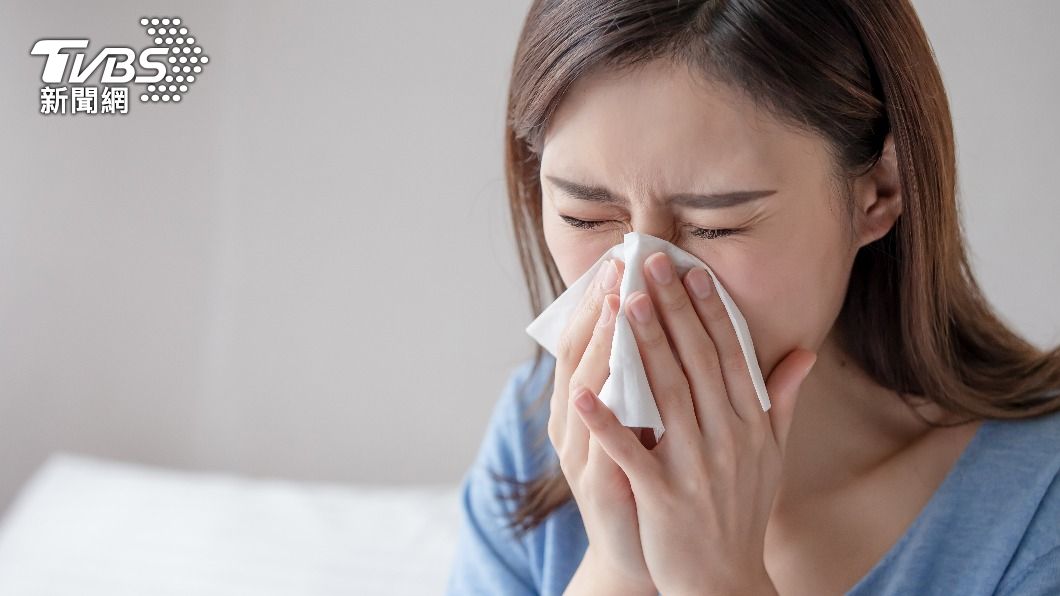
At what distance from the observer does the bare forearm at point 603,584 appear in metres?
1.15

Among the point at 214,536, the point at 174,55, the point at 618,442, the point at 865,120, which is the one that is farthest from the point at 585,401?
the point at 174,55

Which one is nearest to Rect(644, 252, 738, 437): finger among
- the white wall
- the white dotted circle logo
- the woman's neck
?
the woman's neck

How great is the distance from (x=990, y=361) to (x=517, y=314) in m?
1.29

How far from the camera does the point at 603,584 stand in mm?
1164

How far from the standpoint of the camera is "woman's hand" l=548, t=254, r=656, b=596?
1.04 metres

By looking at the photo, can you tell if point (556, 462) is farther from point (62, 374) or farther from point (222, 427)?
point (62, 374)

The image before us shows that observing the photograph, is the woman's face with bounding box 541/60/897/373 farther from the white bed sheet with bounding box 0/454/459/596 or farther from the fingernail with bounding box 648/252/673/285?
the white bed sheet with bounding box 0/454/459/596

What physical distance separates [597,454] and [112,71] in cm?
183

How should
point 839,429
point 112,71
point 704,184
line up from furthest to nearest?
point 112,71 < point 839,429 < point 704,184

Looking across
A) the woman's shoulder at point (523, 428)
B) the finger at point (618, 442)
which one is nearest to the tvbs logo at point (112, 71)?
the woman's shoulder at point (523, 428)

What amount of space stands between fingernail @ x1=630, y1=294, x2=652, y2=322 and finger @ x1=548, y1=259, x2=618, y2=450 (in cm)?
5

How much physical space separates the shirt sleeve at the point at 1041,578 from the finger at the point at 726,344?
0.36m

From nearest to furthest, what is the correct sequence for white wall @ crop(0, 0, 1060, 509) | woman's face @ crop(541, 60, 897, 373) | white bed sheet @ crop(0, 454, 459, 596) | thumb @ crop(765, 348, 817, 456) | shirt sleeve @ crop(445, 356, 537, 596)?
1. woman's face @ crop(541, 60, 897, 373)
2. thumb @ crop(765, 348, 817, 456)
3. shirt sleeve @ crop(445, 356, 537, 596)
4. white bed sheet @ crop(0, 454, 459, 596)
5. white wall @ crop(0, 0, 1060, 509)

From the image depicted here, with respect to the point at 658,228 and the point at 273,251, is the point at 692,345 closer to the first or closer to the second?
the point at 658,228
